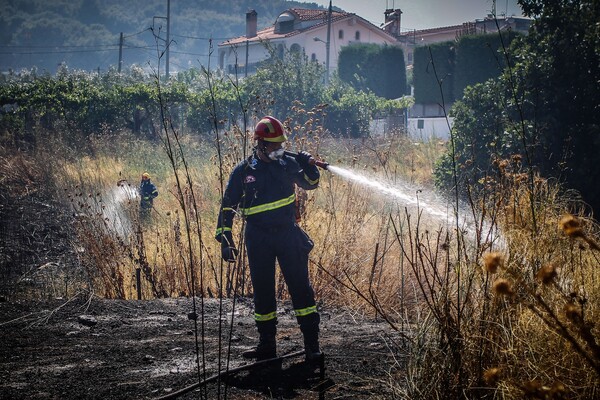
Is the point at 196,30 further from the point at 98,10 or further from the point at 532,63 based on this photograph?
the point at 532,63

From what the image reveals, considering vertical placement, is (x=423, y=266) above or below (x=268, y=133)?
below

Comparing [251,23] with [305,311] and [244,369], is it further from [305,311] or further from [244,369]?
[244,369]

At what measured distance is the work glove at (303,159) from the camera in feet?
18.1

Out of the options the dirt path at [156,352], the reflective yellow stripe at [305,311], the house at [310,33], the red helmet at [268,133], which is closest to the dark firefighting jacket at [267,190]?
the red helmet at [268,133]

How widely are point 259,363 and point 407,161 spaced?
1325 centimetres

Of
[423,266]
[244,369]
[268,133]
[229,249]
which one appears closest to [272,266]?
[229,249]

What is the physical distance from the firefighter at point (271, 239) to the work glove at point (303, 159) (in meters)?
0.09

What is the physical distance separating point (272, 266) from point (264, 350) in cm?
65

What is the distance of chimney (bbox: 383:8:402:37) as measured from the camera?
58.4 m

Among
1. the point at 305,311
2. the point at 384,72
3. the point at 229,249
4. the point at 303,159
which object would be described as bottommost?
the point at 305,311

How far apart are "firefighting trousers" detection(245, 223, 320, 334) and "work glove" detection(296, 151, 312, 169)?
0.54m

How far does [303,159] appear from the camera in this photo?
5.52m

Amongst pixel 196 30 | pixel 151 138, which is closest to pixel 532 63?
pixel 151 138

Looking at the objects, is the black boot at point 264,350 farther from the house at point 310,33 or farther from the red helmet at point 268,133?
the house at point 310,33
